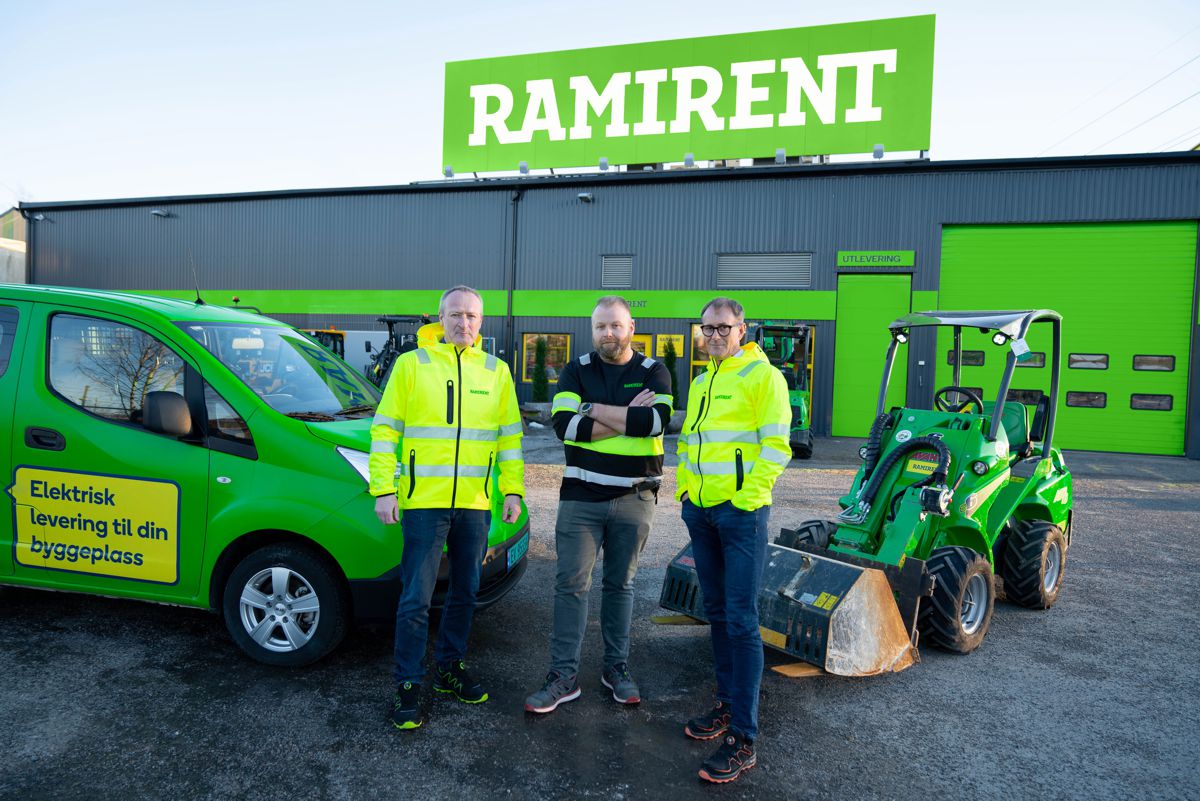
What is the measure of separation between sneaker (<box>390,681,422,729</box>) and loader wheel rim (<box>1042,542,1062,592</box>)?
442 cm

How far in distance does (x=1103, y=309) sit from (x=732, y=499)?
16948 mm

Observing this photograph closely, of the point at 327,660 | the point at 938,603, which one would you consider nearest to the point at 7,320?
the point at 327,660

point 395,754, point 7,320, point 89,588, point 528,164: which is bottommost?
point 395,754

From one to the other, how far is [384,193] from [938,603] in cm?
1949

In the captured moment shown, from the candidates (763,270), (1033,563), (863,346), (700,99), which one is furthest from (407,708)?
(700,99)

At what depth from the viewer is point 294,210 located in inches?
837

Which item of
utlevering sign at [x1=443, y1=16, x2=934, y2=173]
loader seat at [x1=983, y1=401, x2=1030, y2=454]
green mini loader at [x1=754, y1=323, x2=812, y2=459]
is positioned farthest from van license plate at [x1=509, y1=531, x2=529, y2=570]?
utlevering sign at [x1=443, y1=16, x2=934, y2=173]

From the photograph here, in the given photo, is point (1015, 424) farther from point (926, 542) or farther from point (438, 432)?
point (438, 432)

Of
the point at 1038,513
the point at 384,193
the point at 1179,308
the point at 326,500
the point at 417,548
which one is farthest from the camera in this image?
the point at 384,193

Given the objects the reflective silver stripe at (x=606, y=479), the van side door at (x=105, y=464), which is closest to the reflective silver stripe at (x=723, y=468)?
the reflective silver stripe at (x=606, y=479)

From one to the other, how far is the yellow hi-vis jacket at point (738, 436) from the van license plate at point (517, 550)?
4.27ft

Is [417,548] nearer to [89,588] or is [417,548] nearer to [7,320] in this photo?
[89,588]

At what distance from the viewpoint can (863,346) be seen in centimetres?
1722

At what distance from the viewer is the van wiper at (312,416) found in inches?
154
